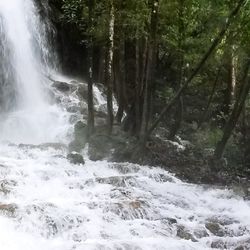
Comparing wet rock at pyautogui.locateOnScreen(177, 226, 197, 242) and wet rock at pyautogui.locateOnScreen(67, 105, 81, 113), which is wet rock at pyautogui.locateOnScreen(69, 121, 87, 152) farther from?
wet rock at pyautogui.locateOnScreen(177, 226, 197, 242)

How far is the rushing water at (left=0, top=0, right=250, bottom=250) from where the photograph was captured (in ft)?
32.0

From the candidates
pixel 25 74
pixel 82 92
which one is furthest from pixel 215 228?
pixel 25 74

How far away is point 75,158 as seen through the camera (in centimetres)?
1473

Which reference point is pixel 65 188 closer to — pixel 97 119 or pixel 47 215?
pixel 47 215

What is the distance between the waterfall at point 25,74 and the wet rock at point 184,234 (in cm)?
859

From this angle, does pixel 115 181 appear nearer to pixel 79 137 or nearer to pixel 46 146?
pixel 46 146

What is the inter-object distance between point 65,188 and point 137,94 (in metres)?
5.82

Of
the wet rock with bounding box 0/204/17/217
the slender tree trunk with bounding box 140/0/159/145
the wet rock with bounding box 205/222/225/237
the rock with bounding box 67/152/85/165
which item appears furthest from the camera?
the slender tree trunk with bounding box 140/0/159/145

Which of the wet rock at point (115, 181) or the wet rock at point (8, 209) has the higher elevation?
the wet rock at point (8, 209)

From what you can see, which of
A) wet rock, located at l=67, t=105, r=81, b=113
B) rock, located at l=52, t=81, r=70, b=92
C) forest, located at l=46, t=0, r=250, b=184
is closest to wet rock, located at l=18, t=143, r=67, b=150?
forest, located at l=46, t=0, r=250, b=184

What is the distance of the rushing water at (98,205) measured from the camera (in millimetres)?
9758

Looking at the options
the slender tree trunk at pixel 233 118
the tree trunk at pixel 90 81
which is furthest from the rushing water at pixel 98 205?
the slender tree trunk at pixel 233 118

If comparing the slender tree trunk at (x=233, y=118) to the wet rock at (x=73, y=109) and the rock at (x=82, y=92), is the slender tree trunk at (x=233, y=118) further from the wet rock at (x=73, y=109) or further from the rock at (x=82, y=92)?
the rock at (x=82, y=92)

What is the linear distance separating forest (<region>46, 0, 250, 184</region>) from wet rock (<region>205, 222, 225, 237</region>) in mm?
5179
